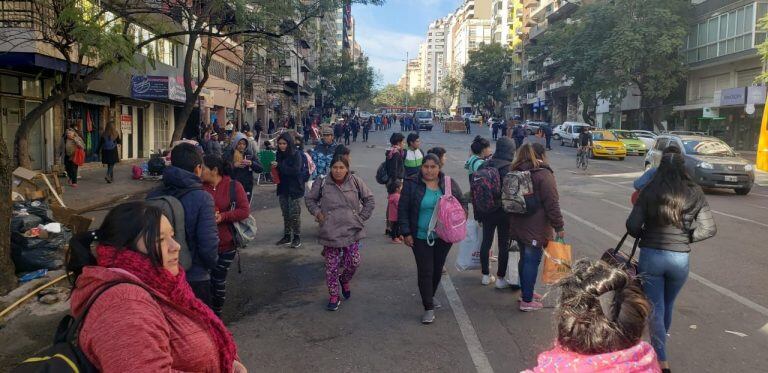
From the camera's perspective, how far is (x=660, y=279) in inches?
163

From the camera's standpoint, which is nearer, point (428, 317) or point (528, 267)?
point (428, 317)

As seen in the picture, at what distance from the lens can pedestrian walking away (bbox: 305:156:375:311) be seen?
584 centimetres

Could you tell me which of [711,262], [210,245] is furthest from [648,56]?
[210,245]

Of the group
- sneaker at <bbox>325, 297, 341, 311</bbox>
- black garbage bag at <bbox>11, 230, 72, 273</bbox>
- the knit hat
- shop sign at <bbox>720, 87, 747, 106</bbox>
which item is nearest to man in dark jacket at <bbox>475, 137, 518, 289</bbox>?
the knit hat

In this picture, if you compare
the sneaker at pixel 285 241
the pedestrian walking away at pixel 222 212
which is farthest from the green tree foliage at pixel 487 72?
the pedestrian walking away at pixel 222 212

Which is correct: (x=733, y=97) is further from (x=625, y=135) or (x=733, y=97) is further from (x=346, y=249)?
(x=346, y=249)

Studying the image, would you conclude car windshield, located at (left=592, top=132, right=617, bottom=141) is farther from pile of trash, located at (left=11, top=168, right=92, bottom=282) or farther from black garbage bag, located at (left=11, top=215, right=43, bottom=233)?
black garbage bag, located at (left=11, top=215, right=43, bottom=233)

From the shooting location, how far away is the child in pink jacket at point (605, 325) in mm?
1849

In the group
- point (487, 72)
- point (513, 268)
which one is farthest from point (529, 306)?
point (487, 72)

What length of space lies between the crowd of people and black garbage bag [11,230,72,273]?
272 centimetres

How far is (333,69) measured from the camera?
6762 cm

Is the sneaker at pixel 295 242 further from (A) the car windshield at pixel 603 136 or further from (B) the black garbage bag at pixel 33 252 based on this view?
(A) the car windshield at pixel 603 136

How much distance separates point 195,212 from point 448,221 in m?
2.38

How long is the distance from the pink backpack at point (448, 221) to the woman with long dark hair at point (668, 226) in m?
1.64
